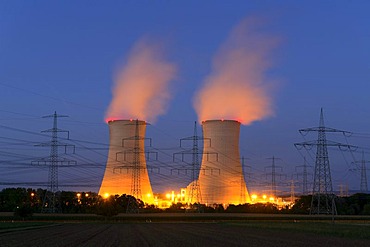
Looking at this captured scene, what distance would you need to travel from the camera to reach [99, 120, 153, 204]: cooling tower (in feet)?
173

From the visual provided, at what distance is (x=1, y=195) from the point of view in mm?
72875

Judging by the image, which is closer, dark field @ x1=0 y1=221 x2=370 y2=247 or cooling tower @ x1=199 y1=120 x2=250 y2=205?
dark field @ x1=0 y1=221 x2=370 y2=247

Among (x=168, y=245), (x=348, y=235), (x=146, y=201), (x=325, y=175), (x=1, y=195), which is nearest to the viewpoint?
(x=168, y=245)

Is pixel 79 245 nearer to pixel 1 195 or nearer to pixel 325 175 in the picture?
pixel 325 175

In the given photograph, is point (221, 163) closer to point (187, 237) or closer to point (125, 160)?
point (125, 160)

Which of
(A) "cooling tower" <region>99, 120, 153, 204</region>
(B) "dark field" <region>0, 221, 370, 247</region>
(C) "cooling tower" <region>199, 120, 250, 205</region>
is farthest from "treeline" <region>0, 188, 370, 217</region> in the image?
(B) "dark field" <region>0, 221, 370, 247</region>

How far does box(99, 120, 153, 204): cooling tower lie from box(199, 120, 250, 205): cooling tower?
6.33 meters

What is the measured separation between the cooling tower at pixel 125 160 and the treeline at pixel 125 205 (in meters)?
1.59

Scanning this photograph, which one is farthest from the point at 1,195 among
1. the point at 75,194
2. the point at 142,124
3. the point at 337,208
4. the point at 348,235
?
the point at 348,235

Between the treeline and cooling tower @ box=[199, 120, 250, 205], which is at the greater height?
cooling tower @ box=[199, 120, 250, 205]

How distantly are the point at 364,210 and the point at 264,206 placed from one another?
12.8m

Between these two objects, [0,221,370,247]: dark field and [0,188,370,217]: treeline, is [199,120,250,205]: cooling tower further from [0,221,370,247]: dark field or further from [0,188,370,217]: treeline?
[0,221,370,247]: dark field

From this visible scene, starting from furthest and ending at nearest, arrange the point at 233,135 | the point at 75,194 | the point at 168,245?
the point at 75,194
the point at 233,135
the point at 168,245

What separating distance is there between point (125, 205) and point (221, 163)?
47.4 feet
